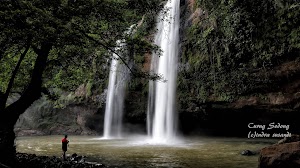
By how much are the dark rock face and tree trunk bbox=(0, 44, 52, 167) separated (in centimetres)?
780

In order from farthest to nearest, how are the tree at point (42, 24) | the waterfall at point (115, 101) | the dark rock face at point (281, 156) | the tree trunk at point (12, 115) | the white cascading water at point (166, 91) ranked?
the waterfall at point (115, 101) < the white cascading water at point (166, 91) < the tree trunk at point (12, 115) < the dark rock face at point (281, 156) < the tree at point (42, 24)

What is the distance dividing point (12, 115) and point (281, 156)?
28.1ft

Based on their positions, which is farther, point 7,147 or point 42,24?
point 7,147

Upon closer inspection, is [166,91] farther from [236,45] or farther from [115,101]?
[236,45]

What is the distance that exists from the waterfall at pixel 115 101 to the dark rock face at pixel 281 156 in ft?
57.3

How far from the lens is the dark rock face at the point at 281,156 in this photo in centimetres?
838

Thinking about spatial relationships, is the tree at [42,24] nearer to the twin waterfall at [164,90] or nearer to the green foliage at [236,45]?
the green foliage at [236,45]

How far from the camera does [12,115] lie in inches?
373

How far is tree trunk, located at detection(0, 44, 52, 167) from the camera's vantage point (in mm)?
8859

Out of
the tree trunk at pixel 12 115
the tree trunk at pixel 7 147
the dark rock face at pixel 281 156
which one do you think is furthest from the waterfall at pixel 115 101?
the dark rock face at pixel 281 156

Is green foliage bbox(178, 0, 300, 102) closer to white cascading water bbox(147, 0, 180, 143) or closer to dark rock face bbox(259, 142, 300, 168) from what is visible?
white cascading water bbox(147, 0, 180, 143)

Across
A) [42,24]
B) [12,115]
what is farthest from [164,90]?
[42,24]

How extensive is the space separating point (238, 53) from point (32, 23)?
14124 millimetres

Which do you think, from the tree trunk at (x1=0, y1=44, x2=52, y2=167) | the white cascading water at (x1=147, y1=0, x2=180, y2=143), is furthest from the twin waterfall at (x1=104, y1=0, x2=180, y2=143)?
the tree trunk at (x1=0, y1=44, x2=52, y2=167)
